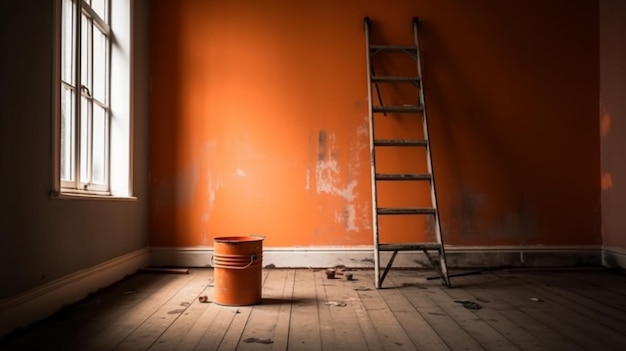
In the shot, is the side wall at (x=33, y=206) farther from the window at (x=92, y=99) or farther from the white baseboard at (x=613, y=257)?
the white baseboard at (x=613, y=257)

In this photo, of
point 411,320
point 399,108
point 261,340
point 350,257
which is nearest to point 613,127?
point 399,108

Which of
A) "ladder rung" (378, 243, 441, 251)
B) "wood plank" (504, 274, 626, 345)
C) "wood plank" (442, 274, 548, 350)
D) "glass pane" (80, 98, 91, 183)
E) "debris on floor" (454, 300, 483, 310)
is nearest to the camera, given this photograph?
"wood plank" (442, 274, 548, 350)

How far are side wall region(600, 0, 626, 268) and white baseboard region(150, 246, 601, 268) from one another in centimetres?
26

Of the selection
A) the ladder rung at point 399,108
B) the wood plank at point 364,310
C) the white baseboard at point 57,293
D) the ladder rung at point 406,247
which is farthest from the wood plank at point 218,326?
the ladder rung at point 399,108

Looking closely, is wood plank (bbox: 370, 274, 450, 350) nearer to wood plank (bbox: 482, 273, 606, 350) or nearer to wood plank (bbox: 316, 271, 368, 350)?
wood plank (bbox: 316, 271, 368, 350)

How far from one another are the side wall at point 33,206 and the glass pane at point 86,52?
684 mm

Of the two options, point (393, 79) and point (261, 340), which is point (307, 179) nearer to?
point (393, 79)

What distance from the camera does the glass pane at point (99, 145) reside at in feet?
11.0

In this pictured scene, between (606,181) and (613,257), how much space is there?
59cm

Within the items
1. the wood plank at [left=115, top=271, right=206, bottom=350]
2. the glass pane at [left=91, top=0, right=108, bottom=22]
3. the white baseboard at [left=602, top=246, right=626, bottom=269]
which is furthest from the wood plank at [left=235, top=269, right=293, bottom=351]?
the white baseboard at [left=602, top=246, right=626, bottom=269]

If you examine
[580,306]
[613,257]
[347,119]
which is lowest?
[580,306]

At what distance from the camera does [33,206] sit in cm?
230

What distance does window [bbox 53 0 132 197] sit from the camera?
9.18 ft

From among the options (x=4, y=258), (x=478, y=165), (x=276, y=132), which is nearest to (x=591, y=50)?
(x=478, y=165)
